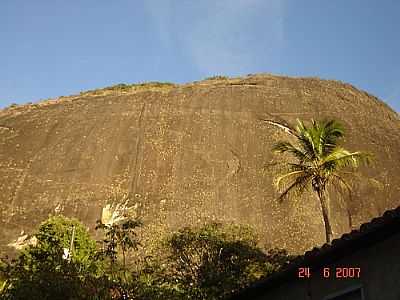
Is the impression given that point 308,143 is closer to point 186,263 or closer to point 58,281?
point 186,263

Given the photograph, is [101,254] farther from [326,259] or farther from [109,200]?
[109,200]

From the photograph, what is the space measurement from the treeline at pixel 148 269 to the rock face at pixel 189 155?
5.50m

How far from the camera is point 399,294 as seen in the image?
694 cm

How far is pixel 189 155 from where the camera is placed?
107 ft

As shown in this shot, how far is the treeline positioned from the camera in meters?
14.5

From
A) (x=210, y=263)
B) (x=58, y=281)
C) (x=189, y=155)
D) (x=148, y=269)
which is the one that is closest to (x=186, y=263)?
(x=210, y=263)

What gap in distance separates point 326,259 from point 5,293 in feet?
37.7

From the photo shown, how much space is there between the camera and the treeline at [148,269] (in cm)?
1448

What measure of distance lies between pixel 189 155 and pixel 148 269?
1480 centimetres

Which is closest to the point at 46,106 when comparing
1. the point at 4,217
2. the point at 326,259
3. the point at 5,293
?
the point at 4,217

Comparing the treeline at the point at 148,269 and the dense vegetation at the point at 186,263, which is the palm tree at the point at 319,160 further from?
the treeline at the point at 148,269

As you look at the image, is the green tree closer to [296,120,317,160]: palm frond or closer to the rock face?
[296,120,317,160]: palm frond

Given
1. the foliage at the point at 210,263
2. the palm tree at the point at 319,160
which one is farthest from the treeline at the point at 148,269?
the palm tree at the point at 319,160

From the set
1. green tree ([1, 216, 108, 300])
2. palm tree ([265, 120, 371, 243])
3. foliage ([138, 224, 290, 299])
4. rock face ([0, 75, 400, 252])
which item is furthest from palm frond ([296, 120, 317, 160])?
rock face ([0, 75, 400, 252])
